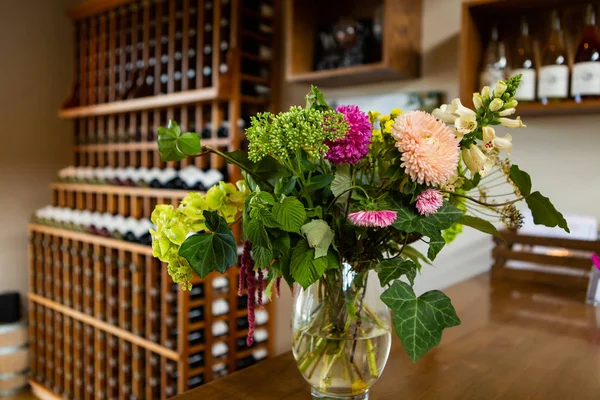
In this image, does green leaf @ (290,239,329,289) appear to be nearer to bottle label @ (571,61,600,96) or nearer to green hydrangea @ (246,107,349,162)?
green hydrangea @ (246,107,349,162)

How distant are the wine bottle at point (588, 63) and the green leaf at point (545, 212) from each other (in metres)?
0.89

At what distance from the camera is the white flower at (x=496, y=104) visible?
1.91 ft

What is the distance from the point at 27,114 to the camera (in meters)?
3.08

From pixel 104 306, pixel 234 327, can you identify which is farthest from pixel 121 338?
pixel 234 327

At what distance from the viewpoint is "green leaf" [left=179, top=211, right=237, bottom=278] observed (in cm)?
59

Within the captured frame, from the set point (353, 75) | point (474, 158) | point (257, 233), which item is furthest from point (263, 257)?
point (353, 75)

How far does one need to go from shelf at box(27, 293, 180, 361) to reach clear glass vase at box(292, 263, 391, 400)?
1500mm

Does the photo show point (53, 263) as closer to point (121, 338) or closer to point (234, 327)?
point (121, 338)

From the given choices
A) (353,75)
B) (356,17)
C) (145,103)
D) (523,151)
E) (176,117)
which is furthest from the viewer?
(176,117)

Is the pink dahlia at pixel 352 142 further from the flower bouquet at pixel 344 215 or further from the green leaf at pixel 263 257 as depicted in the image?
the green leaf at pixel 263 257

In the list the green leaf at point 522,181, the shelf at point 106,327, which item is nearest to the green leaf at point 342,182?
the green leaf at point 522,181

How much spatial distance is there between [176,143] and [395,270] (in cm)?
30

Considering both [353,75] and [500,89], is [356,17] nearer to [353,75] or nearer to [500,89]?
[353,75]

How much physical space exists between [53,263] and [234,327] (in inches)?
49.5
